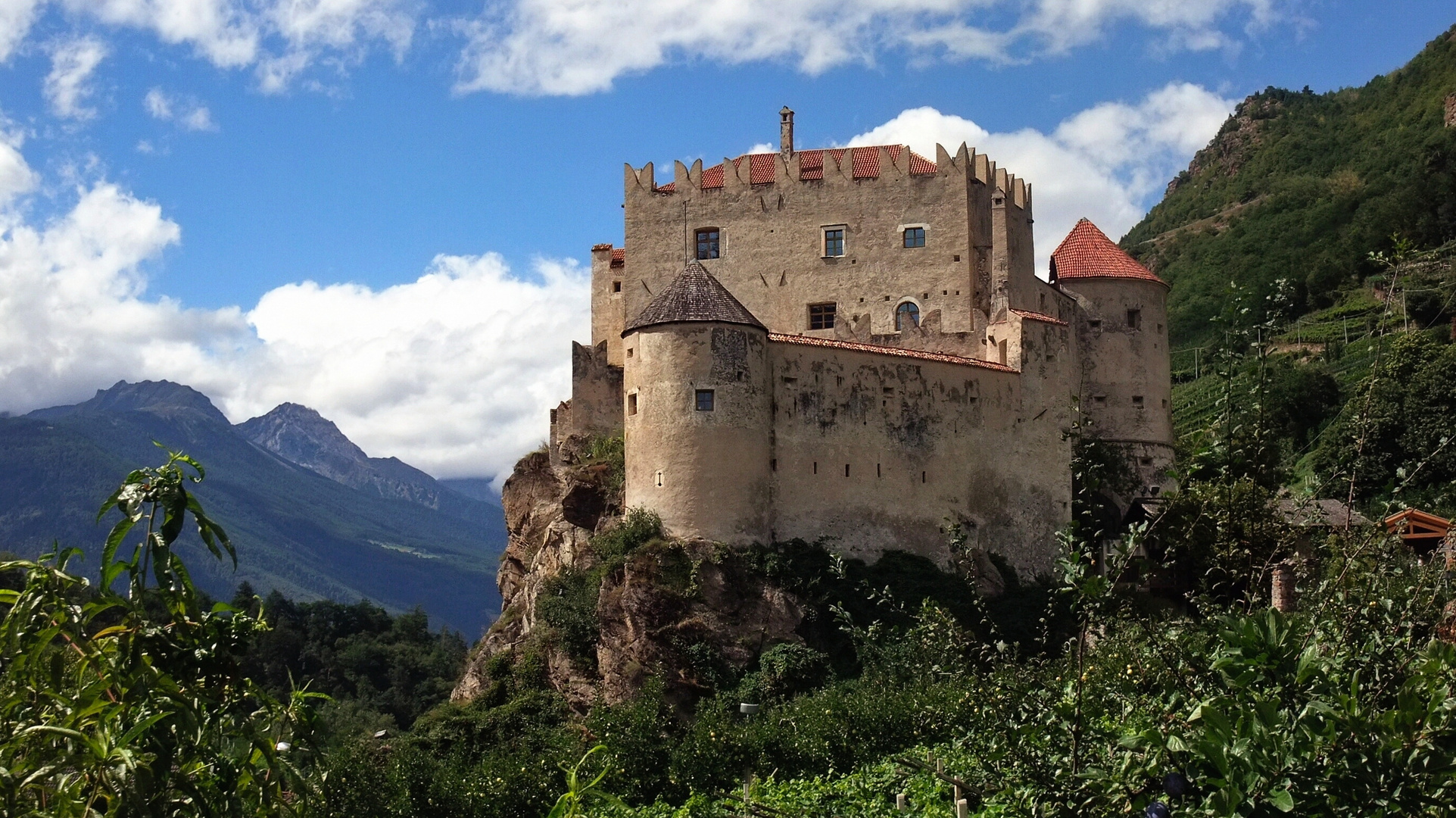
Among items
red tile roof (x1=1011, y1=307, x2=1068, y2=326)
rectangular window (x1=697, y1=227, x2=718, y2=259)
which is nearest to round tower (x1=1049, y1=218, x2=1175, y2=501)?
red tile roof (x1=1011, y1=307, x2=1068, y2=326)

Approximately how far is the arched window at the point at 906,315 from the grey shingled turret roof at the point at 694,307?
814 centimetres

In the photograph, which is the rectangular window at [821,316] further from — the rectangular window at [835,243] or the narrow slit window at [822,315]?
the rectangular window at [835,243]

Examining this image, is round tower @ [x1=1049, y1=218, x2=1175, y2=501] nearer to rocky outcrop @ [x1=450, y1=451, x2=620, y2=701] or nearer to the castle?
the castle

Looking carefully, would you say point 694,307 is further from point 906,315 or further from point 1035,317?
point 1035,317

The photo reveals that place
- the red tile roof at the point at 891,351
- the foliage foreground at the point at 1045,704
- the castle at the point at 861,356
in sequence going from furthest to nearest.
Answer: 1. the red tile roof at the point at 891,351
2. the castle at the point at 861,356
3. the foliage foreground at the point at 1045,704

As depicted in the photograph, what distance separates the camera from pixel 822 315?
54.7 meters

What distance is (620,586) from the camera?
44.8 metres

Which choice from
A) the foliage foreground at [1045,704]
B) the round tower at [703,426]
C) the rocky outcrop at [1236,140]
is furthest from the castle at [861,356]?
the rocky outcrop at [1236,140]

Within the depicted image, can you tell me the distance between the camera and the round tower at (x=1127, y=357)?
5400cm

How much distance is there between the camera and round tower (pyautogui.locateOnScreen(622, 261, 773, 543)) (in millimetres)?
44875

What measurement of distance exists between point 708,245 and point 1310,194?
275 feet

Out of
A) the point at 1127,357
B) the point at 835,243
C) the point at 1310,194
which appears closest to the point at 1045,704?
the point at 835,243

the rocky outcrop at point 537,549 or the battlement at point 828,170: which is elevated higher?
the battlement at point 828,170

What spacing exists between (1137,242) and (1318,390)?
64930 millimetres
